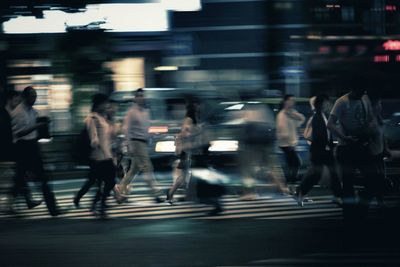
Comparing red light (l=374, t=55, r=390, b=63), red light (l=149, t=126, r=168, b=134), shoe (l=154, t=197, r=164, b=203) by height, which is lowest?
shoe (l=154, t=197, r=164, b=203)

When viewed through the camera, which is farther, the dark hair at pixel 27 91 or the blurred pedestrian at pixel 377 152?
the dark hair at pixel 27 91

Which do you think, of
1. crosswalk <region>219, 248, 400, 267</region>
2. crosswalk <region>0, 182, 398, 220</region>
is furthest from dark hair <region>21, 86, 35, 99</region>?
crosswalk <region>219, 248, 400, 267</region>

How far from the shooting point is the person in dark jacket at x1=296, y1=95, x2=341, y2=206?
36.1 ft

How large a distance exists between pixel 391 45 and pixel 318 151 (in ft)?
5.71

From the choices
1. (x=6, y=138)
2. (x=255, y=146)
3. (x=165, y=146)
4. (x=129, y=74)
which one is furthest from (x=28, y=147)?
(x=129, y=74)

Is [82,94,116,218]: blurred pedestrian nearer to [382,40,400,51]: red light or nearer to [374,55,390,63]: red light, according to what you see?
[374,55,390,63]: red light

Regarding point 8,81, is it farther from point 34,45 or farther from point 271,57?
point 271,57

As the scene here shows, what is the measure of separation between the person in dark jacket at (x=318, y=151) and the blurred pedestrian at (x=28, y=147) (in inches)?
128

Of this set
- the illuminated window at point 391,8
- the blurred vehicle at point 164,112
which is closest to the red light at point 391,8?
the illuminated window at point 391,8

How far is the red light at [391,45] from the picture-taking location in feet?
34.6

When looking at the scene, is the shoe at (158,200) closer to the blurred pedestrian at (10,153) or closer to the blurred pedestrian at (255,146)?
the blurred pedestrian at (255,146)

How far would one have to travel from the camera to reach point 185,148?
12.1 m

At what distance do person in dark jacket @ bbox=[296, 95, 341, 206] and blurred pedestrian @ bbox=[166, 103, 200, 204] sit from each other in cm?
167

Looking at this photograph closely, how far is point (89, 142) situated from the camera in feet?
35.5
